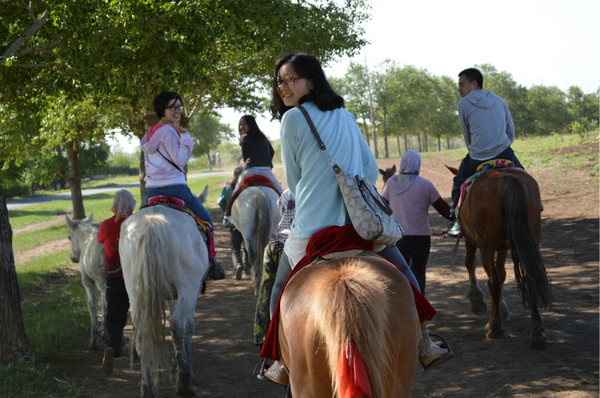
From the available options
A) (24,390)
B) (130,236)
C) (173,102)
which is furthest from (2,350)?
A: (173,102)

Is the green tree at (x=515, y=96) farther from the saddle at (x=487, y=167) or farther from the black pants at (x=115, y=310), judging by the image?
the black pants at (x=115, y=310)

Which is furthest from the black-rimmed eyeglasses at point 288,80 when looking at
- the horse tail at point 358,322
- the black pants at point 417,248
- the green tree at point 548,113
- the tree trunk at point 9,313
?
the green tree at point 548,113

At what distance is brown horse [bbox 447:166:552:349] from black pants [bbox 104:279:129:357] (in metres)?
4.55

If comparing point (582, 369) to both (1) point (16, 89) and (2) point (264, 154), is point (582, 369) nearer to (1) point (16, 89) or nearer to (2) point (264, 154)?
(2) point (264, 154)

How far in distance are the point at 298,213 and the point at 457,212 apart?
4935 mm

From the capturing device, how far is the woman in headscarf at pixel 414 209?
23.3 ft

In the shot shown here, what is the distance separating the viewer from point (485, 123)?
7277 mm

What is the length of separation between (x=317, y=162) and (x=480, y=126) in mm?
4935

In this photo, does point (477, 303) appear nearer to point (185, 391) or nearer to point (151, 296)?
point (185, 391)

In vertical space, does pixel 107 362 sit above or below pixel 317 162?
below

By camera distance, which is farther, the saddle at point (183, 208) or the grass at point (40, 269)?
the grass at point (40, 269)

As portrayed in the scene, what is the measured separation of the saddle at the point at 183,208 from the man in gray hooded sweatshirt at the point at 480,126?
12.0ft

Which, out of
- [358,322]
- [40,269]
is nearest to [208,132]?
[40,269]

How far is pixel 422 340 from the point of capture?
3.06 m
